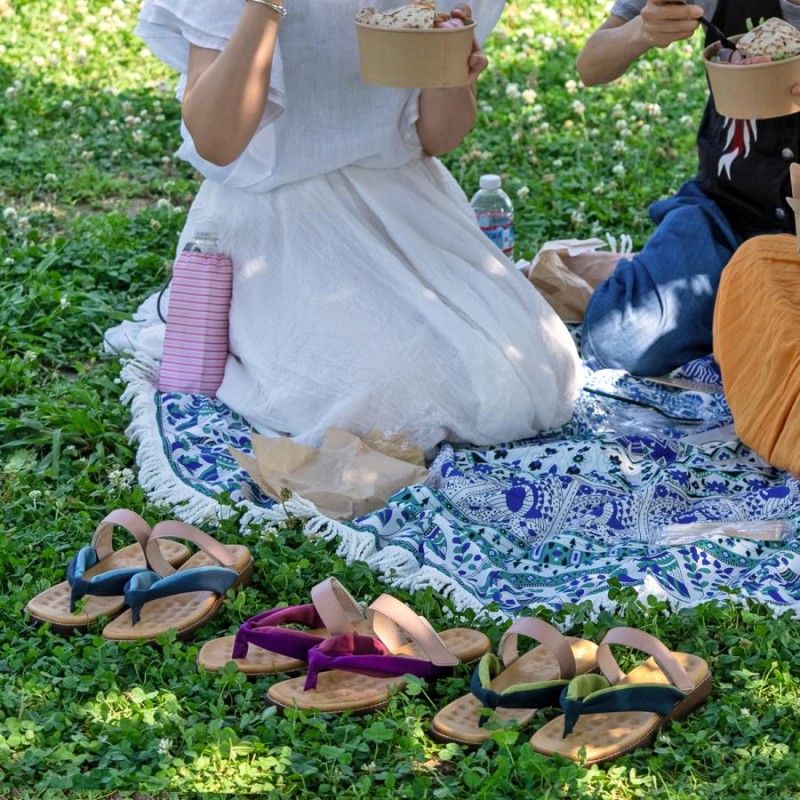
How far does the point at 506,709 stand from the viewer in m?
2.95

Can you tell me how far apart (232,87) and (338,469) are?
111 cm

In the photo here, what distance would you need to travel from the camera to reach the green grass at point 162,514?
2.77 meters

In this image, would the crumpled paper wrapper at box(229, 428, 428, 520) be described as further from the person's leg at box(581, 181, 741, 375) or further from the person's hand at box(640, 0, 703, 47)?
the person's hand at box(640, 0, 703, 47)

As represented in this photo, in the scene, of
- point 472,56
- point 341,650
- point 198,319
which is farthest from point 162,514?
point 472,56

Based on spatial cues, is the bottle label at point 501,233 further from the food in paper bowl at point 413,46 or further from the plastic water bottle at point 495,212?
the food in paper bowl at point 413,46

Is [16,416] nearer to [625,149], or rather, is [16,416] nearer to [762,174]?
[762,174]

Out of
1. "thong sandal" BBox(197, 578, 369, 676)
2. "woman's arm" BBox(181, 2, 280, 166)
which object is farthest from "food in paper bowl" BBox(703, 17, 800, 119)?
"thong sandal" BBox(197, 578, 369, 676)

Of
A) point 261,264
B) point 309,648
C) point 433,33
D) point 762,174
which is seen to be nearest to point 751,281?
point 762,174

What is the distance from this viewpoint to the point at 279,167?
4.21m

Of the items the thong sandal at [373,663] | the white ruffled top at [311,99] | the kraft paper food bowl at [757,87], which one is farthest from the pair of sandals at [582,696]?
the white ruffled top at [311,99]

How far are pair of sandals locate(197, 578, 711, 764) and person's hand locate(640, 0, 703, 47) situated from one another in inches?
73.9

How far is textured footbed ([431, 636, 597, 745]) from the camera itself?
2865mm

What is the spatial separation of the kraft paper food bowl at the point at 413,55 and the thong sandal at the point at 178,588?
1334 millimetres

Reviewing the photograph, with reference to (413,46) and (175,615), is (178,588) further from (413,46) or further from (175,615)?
(413,46)
